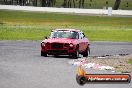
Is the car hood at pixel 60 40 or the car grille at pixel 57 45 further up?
the car hood at pixel 60 40

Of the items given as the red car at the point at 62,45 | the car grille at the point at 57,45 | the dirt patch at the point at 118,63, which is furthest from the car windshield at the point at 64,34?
the dirt patch at the point at 118,63

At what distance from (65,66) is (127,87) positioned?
686cm

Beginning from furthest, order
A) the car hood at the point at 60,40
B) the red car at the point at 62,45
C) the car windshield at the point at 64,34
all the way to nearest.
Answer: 1. the car windshield at the point at 64,34
2. the car hood at the point at 60,40
3. the red car at the point at 62,45

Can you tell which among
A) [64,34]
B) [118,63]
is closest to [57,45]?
[64,34]

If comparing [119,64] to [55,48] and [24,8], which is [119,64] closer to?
[55,48]

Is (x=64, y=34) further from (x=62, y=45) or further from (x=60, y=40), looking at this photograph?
(x=62, y=45)

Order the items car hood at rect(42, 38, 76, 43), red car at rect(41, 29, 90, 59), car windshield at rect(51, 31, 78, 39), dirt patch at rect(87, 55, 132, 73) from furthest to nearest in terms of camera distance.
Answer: car windshield at rect(51, 31, 78, 39) → car hood at rect(42, 38, 76, 43) → red car at rect(41, 29, 90, 59) → dirt patch at rect(87, 55, 132, 73)

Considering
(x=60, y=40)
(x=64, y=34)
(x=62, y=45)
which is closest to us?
(x=62, y=45)

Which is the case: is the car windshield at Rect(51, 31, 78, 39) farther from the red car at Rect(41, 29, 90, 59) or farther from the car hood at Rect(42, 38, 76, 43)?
the car hood at Rect(42, 38, 76, 43)

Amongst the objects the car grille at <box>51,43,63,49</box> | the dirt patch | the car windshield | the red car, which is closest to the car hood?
the red car

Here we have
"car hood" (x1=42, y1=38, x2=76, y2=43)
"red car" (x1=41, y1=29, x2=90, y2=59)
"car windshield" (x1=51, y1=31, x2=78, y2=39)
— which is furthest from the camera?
"car windshield" (x1=51, y1=31, x2=78, y2=39)

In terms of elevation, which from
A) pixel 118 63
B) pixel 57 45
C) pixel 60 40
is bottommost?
pixel 118 63

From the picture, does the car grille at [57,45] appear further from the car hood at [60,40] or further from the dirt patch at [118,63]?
the dirt patch at [118,63]

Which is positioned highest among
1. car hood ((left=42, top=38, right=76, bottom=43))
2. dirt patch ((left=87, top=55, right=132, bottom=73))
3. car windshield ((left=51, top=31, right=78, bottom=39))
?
car windshield ((left=51, top=31, right=78, bottom=39))
